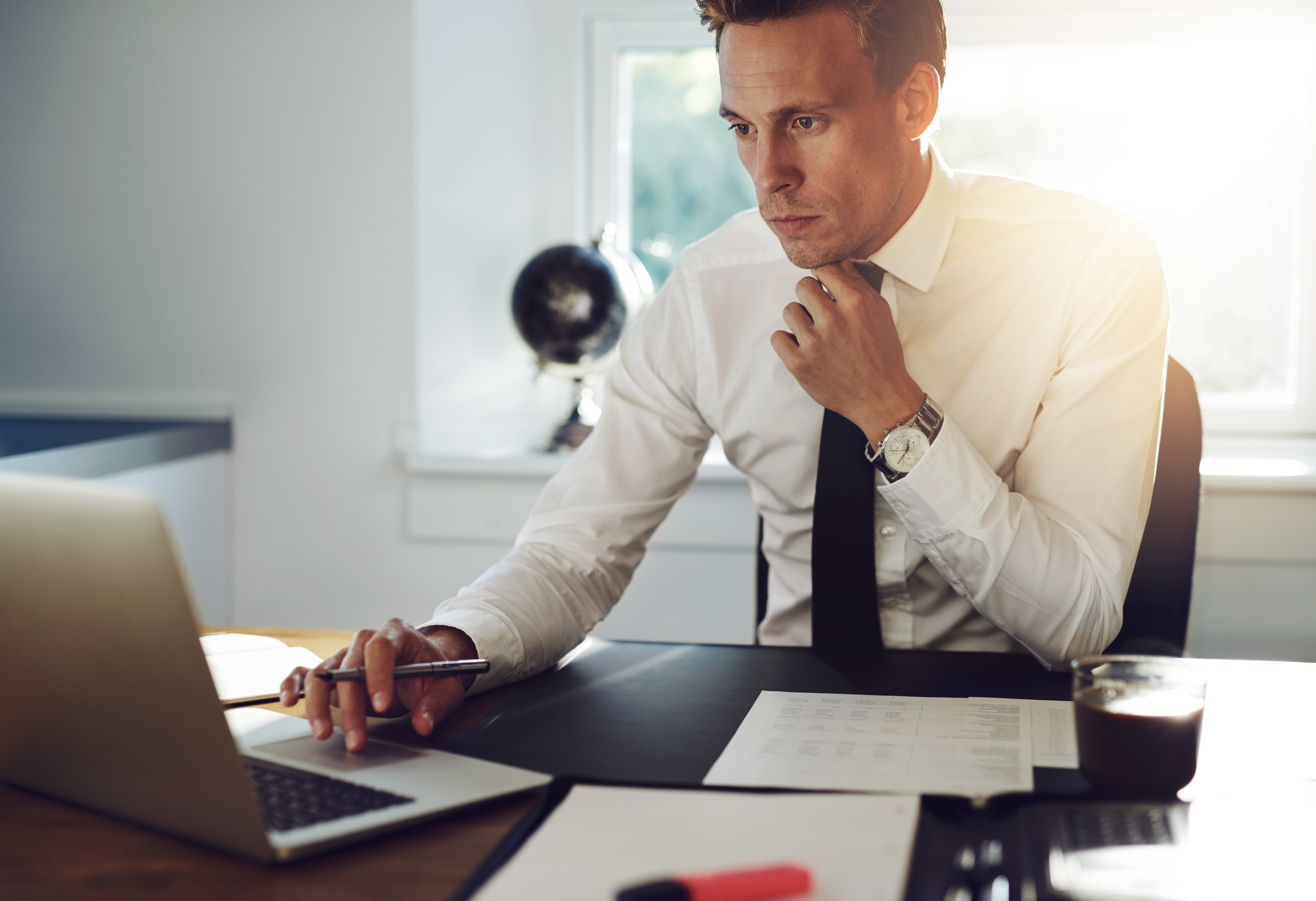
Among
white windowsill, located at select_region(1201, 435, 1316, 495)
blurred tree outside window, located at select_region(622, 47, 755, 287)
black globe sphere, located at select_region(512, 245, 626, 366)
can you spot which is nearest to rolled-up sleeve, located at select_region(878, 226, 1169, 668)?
white windowsill, located at select_region(1201, 435, 1316, 495)

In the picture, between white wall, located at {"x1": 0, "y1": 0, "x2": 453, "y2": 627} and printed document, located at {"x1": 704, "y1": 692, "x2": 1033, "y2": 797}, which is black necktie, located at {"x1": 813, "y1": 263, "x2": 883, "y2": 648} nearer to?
printed document, located at {"x1": 704, "y1": 692, "x2": 1033, "y2": 797}

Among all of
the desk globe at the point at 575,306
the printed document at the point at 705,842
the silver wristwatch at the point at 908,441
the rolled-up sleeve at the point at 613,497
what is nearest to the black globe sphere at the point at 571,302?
the desk globe at the point at 575,306

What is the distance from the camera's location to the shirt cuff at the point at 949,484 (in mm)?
1043

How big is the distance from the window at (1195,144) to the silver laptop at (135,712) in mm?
2011

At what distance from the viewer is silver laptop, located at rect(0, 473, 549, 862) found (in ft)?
1.95

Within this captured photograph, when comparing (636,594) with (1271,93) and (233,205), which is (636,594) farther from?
(1271,93)

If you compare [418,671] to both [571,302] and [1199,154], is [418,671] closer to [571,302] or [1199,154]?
[571,302]

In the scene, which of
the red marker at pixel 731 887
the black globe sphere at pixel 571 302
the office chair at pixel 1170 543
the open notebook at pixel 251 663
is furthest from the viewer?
the black globe sphere at pixel 571 302

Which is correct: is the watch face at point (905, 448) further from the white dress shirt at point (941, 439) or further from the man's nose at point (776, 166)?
the man's nose at point (776, 166)

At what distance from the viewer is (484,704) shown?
0.94 metres

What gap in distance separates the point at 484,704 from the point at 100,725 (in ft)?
1.11

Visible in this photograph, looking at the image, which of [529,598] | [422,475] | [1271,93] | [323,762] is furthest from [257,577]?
[1271,93]

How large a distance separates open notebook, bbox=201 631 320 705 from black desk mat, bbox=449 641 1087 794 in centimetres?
22

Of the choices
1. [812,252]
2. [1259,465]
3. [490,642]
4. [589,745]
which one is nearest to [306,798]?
[589,745]
